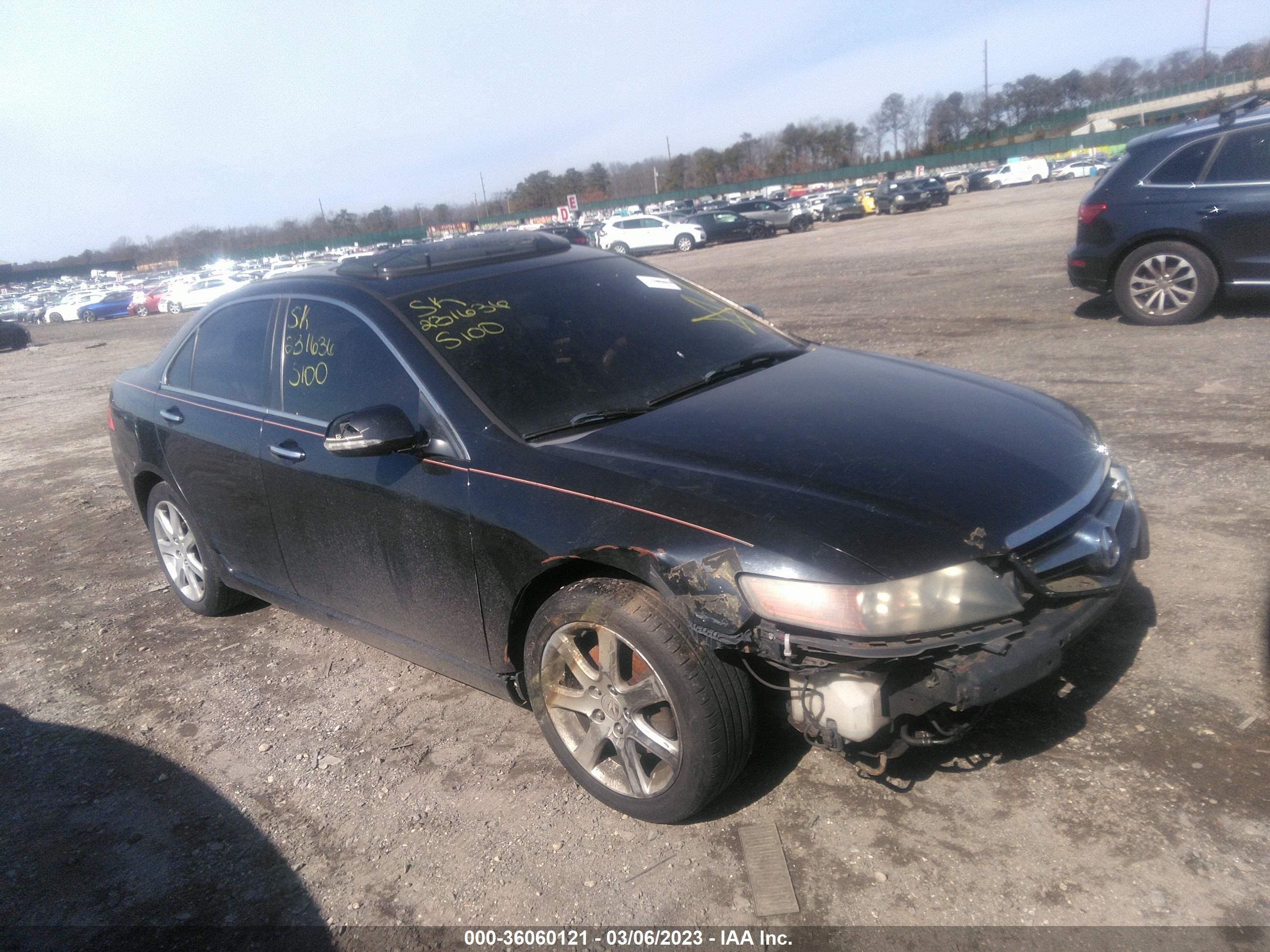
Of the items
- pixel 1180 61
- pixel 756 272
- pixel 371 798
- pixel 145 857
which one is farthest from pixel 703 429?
pixel 1180 61

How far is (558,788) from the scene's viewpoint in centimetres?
304

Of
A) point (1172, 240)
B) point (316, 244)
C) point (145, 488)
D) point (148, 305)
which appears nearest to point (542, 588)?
point (145, 488)

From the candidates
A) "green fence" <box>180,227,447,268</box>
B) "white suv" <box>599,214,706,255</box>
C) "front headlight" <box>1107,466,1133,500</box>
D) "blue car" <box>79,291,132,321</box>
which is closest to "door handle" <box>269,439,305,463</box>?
"front headlight" <box>1107,466,1133,500</box>

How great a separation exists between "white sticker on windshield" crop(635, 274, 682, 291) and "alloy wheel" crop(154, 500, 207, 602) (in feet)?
8.25

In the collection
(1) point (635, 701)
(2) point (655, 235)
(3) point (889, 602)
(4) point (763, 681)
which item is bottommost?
(2) point (655, 235)

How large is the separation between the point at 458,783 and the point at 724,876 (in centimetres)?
104

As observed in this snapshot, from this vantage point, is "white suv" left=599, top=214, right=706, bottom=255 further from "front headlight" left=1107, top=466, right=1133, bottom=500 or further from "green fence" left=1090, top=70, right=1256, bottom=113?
"front headlight" left=1107, top=466, right=1133, bottom=500

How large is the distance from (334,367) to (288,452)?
0.39m

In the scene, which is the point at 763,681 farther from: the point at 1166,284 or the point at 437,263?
the point at 1166,284

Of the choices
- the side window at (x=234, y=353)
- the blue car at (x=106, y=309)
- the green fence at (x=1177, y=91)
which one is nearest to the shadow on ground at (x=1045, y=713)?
the side window at (x=234, y=353)

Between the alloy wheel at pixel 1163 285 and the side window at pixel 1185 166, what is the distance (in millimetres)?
645

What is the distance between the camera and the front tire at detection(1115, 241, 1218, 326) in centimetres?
812

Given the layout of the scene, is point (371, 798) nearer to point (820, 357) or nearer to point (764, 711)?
point (764, 711)

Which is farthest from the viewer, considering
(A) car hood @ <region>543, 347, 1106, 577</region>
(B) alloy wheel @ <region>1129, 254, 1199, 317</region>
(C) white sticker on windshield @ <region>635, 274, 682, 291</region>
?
(B) alloy wheel @ <region>1129, 254, 1199, 317</region>
